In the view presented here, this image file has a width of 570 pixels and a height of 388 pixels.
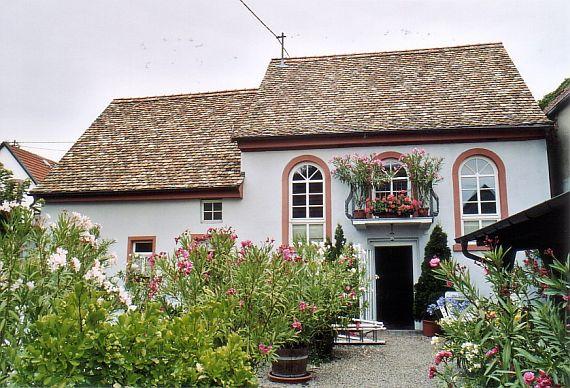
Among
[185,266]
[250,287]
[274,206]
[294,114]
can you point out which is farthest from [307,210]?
[250,287]

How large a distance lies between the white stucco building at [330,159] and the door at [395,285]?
0.04 meters

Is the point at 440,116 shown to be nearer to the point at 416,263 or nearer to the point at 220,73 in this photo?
the point at 416,263

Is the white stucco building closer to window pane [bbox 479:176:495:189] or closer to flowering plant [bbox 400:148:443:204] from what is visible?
window pane [bbox 479:176:495:189]

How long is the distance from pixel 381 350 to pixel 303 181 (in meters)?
5.18

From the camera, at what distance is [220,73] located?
586cm

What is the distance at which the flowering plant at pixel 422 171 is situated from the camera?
12148 mm

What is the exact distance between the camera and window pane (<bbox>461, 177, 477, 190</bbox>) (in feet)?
41.1

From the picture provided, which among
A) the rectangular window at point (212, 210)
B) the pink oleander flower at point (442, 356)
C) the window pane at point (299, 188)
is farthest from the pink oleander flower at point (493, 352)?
the rectangular window at point (212, 210)

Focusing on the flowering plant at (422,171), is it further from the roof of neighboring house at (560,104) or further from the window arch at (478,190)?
the roof of neighboring house at (560,104)

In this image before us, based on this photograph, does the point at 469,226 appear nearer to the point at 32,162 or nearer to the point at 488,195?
the point at 488,195

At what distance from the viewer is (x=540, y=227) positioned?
5.51 metres

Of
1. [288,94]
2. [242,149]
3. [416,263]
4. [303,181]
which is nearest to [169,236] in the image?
[242,149]

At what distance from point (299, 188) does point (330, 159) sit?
1101 millimetres

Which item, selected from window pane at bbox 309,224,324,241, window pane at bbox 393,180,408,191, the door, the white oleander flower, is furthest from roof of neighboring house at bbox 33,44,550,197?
the white oleander flower
